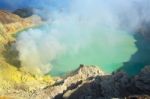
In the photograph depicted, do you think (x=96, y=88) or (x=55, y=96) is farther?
(x=55, y=96)

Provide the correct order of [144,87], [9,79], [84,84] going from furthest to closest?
[9,79] → [84,84] → [144,87]

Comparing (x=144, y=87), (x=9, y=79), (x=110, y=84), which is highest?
(x=9, y=79)

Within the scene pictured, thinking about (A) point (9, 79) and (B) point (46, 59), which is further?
(B) point (46, 59)

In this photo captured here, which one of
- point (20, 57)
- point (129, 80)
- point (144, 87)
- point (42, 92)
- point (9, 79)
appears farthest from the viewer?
point (20, 57)

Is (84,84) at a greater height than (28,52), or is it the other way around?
(28,52)

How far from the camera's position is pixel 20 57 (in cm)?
18625

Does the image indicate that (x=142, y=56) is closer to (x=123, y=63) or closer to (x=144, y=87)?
(x=123, y=63)

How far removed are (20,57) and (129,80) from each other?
108583mm

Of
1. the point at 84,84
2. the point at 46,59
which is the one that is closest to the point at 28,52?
the point at 46,59

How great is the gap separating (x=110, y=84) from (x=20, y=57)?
10586cm

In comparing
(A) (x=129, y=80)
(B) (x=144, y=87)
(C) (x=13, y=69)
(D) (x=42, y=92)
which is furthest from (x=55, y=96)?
(C) (x=13, y=69)

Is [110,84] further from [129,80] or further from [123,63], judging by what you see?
[123,63]

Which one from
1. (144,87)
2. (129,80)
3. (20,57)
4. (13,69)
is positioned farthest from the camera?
(20,57)

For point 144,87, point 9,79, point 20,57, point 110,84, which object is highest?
point 20,57
